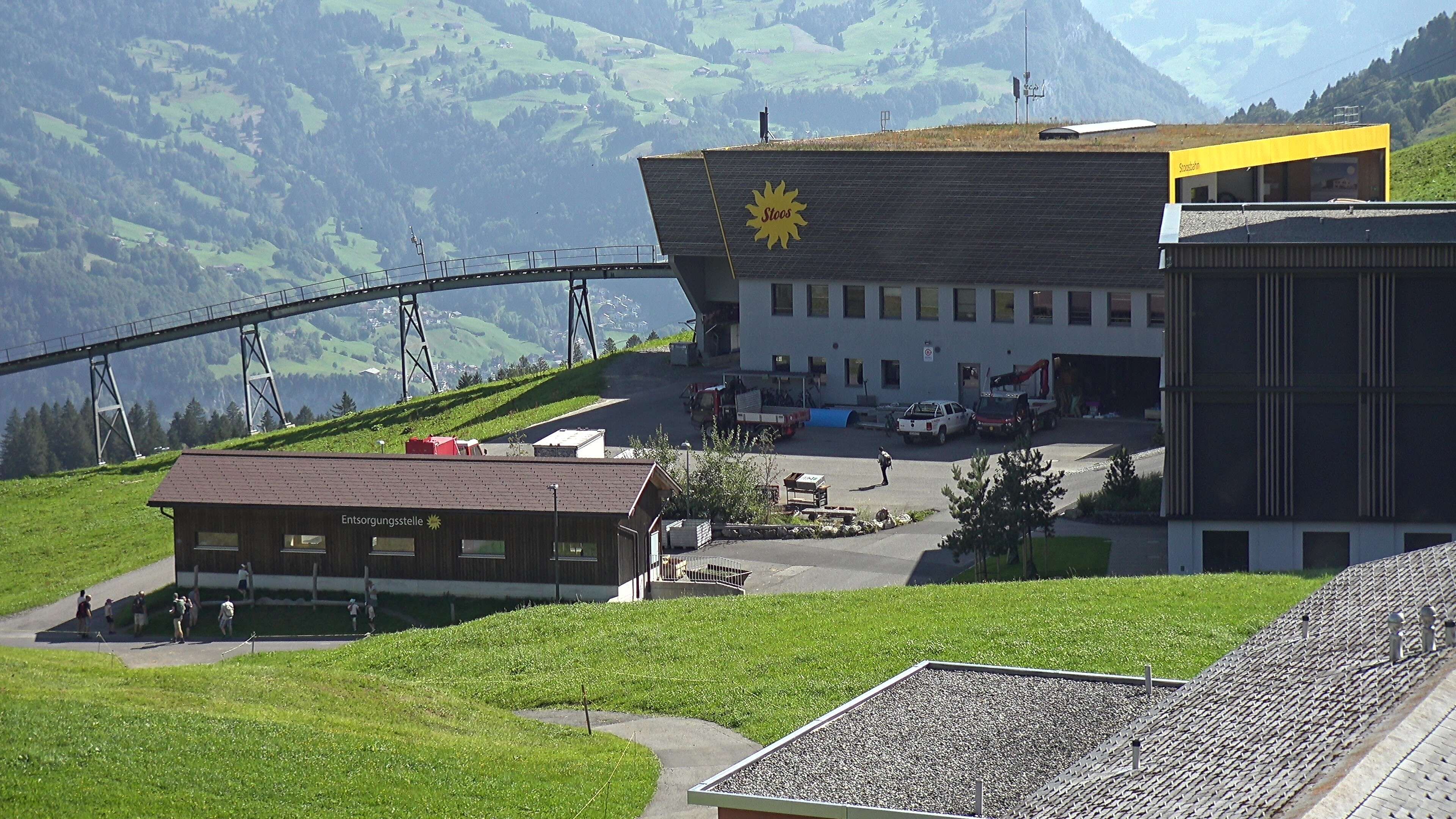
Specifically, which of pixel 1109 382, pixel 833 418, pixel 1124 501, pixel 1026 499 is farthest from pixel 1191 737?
pixel 1109 382

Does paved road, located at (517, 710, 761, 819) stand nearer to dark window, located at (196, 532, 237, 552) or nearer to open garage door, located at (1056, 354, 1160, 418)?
dark window, located at (196, 532, 237, 552)

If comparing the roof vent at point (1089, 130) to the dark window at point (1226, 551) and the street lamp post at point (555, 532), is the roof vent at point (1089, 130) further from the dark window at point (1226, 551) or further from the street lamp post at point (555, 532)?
the street lamp post at point (555, 532)

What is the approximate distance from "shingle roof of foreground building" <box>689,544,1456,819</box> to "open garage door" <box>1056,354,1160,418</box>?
42.2 meters

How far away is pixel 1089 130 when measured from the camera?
7569cm

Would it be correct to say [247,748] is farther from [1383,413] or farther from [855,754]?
[1383,413]

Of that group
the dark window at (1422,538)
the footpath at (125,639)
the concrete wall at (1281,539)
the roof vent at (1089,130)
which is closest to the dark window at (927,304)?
the roof vent at (1089,130)

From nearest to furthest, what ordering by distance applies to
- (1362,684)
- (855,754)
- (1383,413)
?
(1362,684) < (855,754) < (1383,413)

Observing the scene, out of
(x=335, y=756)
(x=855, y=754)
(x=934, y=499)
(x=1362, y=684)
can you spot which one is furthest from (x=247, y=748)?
(x=934, y=499)

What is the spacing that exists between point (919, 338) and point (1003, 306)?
359cm

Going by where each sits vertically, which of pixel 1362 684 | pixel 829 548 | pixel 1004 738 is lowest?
pixel 829 548

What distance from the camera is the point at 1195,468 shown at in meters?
42.1

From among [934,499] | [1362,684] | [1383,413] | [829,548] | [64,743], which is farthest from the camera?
[934,499]

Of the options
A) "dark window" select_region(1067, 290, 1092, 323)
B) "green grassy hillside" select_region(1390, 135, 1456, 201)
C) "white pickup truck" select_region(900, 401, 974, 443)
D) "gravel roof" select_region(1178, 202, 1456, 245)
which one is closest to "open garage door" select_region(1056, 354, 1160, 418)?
"dark window" select_region(1067, 290, 1092, 323)

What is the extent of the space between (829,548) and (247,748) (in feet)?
87.2
